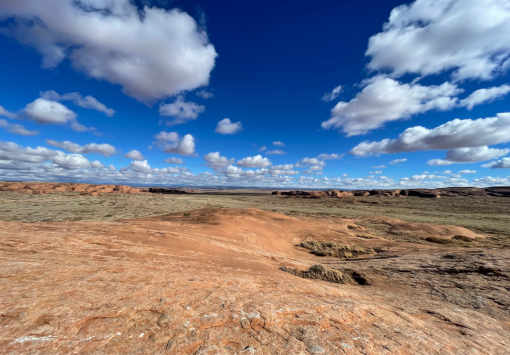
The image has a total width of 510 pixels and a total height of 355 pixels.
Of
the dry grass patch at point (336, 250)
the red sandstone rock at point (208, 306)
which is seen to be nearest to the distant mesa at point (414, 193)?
the dry grass patch at point (336, 250)

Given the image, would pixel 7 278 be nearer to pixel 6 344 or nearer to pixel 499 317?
pixel 6 344

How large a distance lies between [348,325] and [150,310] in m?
3.18

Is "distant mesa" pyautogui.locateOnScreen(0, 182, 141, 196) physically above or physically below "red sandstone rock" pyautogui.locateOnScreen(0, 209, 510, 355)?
above

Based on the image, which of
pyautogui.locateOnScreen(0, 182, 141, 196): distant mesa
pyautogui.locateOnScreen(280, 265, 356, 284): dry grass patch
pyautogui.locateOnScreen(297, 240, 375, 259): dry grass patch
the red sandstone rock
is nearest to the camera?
the red sandstone rock

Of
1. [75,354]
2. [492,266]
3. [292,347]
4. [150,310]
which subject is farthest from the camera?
[492,266]

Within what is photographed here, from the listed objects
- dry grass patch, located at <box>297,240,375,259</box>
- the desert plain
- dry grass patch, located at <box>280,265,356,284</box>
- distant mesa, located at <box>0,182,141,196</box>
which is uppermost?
distant mesa, located at <box>0,182,141,196</box>

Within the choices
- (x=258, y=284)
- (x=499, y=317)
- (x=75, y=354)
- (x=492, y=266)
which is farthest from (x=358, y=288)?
(x=75, y=354)

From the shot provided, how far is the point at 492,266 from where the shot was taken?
7574 mm

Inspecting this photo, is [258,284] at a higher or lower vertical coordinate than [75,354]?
lower

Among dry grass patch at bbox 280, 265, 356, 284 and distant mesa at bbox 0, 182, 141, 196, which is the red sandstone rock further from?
distant mesa at bbox 0, 182, 141, 196

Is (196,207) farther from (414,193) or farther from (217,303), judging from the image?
(414,193)

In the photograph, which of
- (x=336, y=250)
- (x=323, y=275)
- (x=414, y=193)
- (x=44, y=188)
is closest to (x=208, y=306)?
(x=323, y=275)

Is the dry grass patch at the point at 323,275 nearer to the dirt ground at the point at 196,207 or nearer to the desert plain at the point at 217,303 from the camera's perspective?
the desert plain at the point at 217,303

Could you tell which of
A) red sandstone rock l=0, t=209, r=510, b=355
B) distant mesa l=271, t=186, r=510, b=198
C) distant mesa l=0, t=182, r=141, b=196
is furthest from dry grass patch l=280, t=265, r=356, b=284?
distant mesa l=271, t=186, r=510, b=198
